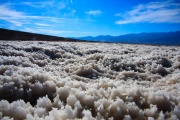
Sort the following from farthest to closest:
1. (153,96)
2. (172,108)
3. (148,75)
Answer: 1. (148,75)
2. (153,96)
3. (172,108)

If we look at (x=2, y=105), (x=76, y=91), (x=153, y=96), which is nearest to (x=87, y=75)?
(x=76, y=91)

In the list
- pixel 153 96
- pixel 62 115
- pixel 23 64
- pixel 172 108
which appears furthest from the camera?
pixel 23 64

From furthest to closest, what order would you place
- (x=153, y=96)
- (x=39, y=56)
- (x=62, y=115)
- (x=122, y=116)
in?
(x=39, y=56)
(x=153, y=96)
(x=122, y=116)
(x=62, y=115)

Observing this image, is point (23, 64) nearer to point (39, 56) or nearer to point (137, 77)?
point (39, 56)

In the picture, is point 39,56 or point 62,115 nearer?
point 62,115

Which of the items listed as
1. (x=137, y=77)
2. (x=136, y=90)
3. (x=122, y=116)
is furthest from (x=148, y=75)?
(x=122, y=116)

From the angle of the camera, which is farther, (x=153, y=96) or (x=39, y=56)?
(x=39, y=56)

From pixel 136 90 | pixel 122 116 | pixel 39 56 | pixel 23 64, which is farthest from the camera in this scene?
pixel 39 56

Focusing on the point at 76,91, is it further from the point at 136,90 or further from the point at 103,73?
the point at 103,73
